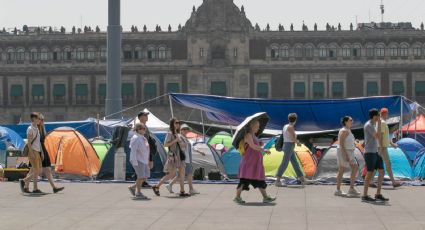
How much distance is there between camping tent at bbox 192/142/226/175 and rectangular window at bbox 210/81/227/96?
60115 millimetres

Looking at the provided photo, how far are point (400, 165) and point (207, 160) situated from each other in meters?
5.13

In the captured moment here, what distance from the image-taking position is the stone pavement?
13430 millimetres

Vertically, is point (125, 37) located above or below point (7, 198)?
above

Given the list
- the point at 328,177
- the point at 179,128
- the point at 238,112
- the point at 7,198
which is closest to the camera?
the point at 7,198

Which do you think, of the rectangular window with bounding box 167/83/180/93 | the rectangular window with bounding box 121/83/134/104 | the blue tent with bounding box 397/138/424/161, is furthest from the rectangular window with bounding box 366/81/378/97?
the blue tent with bounding box 397/138/424/161

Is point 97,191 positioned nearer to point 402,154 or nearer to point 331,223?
point 331,223

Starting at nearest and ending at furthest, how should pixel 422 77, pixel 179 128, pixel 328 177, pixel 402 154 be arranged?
1. pixel 179 128
2. pixel 328 177
3. pixel 402 154
4. pixel 422 77

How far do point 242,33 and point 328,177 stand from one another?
63175 mm

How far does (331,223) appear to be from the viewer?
13.5 m

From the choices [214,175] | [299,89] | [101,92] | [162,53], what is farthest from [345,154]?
[101,92]

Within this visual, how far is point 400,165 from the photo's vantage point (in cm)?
2327

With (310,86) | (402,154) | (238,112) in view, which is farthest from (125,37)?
(402,154)

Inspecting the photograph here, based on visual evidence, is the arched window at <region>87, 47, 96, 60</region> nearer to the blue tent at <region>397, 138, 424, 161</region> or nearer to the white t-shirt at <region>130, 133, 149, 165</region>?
the blue tent at <region>397, 138, 424, 161</region>

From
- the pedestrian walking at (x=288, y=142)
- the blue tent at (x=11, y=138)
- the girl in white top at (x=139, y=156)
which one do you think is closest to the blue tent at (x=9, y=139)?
the blue tent at (x=11, y=138)
